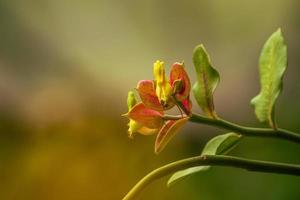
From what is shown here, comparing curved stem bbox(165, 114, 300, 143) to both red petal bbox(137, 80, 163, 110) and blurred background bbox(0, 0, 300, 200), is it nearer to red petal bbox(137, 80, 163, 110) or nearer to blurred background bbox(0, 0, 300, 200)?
red petal bbox(137, 80, 163, 110)

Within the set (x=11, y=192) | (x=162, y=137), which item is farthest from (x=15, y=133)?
(x=162, y=137)

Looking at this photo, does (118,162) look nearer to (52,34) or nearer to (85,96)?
(85,96)

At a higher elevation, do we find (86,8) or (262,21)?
(86,8)

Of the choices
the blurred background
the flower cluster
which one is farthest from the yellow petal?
the blurred background

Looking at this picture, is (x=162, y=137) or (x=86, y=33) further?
(x=86, y=33)

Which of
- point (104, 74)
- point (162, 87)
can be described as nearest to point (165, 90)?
point (162, 87)

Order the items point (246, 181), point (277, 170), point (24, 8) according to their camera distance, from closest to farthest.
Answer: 1. point (277, 170)
2. point (246, 181)
3. point (24, 8)
